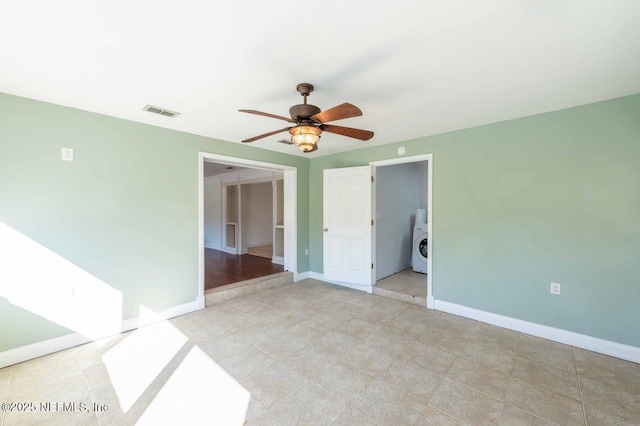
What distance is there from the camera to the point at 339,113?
1850 mm

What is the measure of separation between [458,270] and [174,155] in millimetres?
3937

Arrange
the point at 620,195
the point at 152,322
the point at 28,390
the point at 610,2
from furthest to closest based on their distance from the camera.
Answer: the point at 152,322 < the point at 620,195 < the point at 28,390 < the point at 610,2

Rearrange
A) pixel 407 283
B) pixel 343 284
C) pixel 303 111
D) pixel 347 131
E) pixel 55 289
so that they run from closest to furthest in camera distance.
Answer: pixel 303 111
pixel 347 131
pixel 55 289
pixel 407 283
pixel 343 284

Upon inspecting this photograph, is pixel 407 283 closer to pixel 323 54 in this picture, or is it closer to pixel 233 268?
pixel 233 268

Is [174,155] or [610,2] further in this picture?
[174,155]

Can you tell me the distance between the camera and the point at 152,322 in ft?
10.1

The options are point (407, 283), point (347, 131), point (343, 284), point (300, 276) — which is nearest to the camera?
point (347, 131)

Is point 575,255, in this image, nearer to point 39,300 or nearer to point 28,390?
point 28,390

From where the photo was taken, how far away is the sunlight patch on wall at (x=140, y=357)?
1.95 metres

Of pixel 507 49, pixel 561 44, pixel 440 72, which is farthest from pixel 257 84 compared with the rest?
pixel 561 44

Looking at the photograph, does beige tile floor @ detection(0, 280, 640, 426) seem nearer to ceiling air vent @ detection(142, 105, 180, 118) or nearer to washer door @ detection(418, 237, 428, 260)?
washer door @ detection(418, 237, 428, 260)

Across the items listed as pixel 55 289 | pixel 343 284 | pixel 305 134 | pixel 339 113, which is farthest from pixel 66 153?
pixel 343 284

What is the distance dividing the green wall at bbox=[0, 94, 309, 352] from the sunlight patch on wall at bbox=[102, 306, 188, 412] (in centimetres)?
33

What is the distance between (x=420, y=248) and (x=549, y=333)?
2.36 meters
